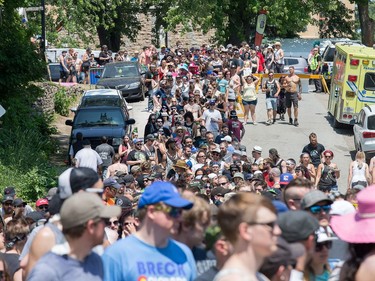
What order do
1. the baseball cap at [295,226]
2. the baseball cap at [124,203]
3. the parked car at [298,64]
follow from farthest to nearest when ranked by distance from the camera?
1. the parked car at [298,64]
2. the baseball cap at [124,203]
3. the baseball cap at [295,226]

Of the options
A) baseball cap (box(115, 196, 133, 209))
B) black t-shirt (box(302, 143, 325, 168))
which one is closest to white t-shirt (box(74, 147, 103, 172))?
black t-shirt (box(302, 143, 325, 168))

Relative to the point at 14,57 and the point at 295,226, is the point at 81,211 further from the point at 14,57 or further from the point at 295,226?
the point at 14,57

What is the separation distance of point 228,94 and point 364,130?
17.3 feet

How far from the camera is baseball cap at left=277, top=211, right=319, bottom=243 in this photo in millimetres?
5727

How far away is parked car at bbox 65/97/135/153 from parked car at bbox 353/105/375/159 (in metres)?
5.35

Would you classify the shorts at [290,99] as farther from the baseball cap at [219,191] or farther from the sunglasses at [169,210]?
the sunglasses at [169,210]

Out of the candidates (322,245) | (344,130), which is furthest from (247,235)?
(344,130)

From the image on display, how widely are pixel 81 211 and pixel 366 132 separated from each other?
57.7ft

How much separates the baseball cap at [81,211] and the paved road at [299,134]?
17086mm

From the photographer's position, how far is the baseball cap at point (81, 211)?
5.54m

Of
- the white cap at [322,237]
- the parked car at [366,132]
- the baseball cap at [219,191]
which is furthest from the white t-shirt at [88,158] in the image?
the white cap at [322,237]

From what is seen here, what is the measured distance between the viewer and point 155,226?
580cm

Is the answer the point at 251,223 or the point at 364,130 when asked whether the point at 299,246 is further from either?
the point at 364,130

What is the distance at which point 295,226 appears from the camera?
5.74 metres
